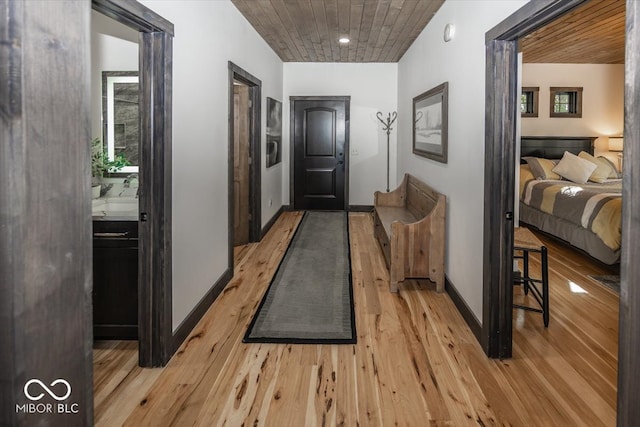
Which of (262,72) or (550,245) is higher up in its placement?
(262,72)

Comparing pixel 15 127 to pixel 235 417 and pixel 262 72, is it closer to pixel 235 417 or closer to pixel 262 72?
pixel 235 417

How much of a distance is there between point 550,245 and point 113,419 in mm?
5200

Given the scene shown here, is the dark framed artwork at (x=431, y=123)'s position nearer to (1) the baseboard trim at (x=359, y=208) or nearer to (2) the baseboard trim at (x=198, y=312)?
(2) the baseboard trim at (x=198, y=312)

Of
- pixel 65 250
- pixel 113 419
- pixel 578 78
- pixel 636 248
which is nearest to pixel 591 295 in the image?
pixel 636 248

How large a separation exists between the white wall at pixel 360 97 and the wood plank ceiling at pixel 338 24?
34.8 inches

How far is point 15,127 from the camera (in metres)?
1.33

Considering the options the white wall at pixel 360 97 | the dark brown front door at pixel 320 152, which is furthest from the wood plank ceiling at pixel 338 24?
the dark brown front door at pixel 320 152

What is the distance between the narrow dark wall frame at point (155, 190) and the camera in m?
2.74

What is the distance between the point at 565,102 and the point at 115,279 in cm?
757

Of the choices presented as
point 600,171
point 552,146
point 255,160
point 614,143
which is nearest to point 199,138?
point 255,160

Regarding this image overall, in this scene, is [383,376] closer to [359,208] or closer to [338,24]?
[338,24]

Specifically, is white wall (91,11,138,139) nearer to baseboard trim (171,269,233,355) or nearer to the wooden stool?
baseboard trim (171,269,233,355)

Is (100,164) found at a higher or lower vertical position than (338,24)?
lower

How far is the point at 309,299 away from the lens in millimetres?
4008
